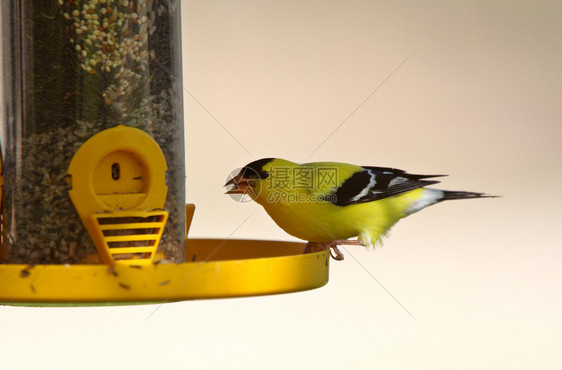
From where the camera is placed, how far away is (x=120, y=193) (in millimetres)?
3404

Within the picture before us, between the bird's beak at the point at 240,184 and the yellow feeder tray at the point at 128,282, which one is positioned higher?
the yellow feeder tray at the point at 128,282

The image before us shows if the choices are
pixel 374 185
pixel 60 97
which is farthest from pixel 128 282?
pixel 374 185

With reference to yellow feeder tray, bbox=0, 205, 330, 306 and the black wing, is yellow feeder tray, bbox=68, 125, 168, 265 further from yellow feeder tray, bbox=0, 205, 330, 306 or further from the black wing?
the black wing

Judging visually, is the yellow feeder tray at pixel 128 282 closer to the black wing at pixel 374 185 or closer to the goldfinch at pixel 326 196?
the goldfinch at pixel 326 196

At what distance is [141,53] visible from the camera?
3527mm

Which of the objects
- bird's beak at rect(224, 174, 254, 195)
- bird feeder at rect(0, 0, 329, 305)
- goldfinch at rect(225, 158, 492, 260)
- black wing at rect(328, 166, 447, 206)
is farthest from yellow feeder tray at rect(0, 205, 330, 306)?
black wing at rect(328, 166, 447, 206)

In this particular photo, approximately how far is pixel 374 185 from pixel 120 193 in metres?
2.05

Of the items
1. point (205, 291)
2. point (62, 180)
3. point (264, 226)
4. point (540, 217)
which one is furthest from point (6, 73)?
point (540, 217)

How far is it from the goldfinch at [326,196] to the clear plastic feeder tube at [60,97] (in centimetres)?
109

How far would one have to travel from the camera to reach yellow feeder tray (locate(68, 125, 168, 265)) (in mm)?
3273

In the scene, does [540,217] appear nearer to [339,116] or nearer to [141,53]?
[339,116]

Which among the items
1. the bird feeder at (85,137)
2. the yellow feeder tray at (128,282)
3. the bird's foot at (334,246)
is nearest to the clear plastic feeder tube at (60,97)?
the bird feeder at (85,137)

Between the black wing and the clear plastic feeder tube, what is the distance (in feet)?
5.07

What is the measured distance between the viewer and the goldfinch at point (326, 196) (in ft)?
15.1
